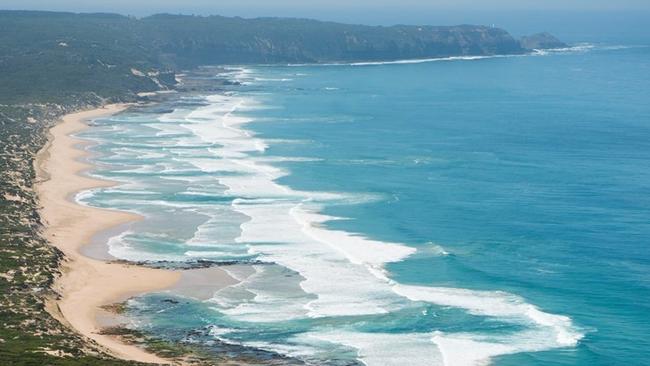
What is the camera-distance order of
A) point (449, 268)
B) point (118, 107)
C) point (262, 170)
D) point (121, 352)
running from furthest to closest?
1. point (118, 107)
2. point (262, 170)
3. point (449, 268)
4. point (121, 352)

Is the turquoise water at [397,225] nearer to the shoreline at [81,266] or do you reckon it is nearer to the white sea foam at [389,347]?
the white sea foam at [389,347]

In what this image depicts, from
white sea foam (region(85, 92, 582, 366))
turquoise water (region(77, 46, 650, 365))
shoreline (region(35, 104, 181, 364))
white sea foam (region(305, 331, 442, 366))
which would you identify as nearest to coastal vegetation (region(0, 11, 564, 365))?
shoreline (region(35, 104, 181, 364))

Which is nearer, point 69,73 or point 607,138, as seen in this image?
point 607,138

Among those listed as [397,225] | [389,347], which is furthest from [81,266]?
[389,347]

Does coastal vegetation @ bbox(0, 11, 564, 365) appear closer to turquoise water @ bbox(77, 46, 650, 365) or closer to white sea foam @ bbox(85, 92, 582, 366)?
turquoise water @ bbox(77, 46, 650, 365)

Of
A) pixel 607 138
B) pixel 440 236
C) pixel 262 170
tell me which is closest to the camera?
pixel 440 236

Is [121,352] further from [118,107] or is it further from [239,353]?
[118,107]

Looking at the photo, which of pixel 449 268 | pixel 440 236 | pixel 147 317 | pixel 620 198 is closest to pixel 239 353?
pixel 147 317
